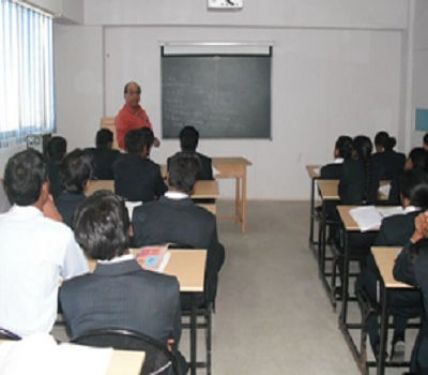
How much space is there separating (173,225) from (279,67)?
6.03 meters

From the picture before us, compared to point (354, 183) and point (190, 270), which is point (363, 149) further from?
point (190, 270)

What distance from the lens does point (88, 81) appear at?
8789 mm


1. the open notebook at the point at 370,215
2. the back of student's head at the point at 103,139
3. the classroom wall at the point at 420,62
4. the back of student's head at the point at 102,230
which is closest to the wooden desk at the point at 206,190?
the back of student's head at the point at 103,139

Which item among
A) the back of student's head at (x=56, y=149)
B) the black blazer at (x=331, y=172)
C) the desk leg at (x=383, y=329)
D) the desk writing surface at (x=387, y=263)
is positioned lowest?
the desk leg at (x=383, y=329)

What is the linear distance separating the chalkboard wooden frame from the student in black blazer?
6217 mm

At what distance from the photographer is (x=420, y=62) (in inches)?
334

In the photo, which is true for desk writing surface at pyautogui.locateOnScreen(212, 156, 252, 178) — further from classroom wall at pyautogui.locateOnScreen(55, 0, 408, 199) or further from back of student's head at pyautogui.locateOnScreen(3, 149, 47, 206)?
back of student's head at pyautogui.locateOnScreen(3, 149, 47, 206)

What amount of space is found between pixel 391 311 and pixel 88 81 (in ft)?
21.0

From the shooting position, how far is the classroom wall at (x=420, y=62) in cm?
826

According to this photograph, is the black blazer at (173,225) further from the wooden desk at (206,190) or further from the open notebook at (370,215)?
the wooden desk at (206,190)

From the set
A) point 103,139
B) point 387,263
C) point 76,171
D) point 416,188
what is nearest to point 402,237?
point 416,188

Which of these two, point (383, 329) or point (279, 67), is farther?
point (279, 67)

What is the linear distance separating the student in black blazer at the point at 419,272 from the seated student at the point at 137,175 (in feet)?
7.90

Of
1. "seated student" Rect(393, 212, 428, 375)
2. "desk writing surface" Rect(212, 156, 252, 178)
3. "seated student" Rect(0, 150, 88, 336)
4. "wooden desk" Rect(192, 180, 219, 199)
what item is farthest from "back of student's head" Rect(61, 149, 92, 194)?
"desk writing surface" Rect(212, 156, 252, 178)
